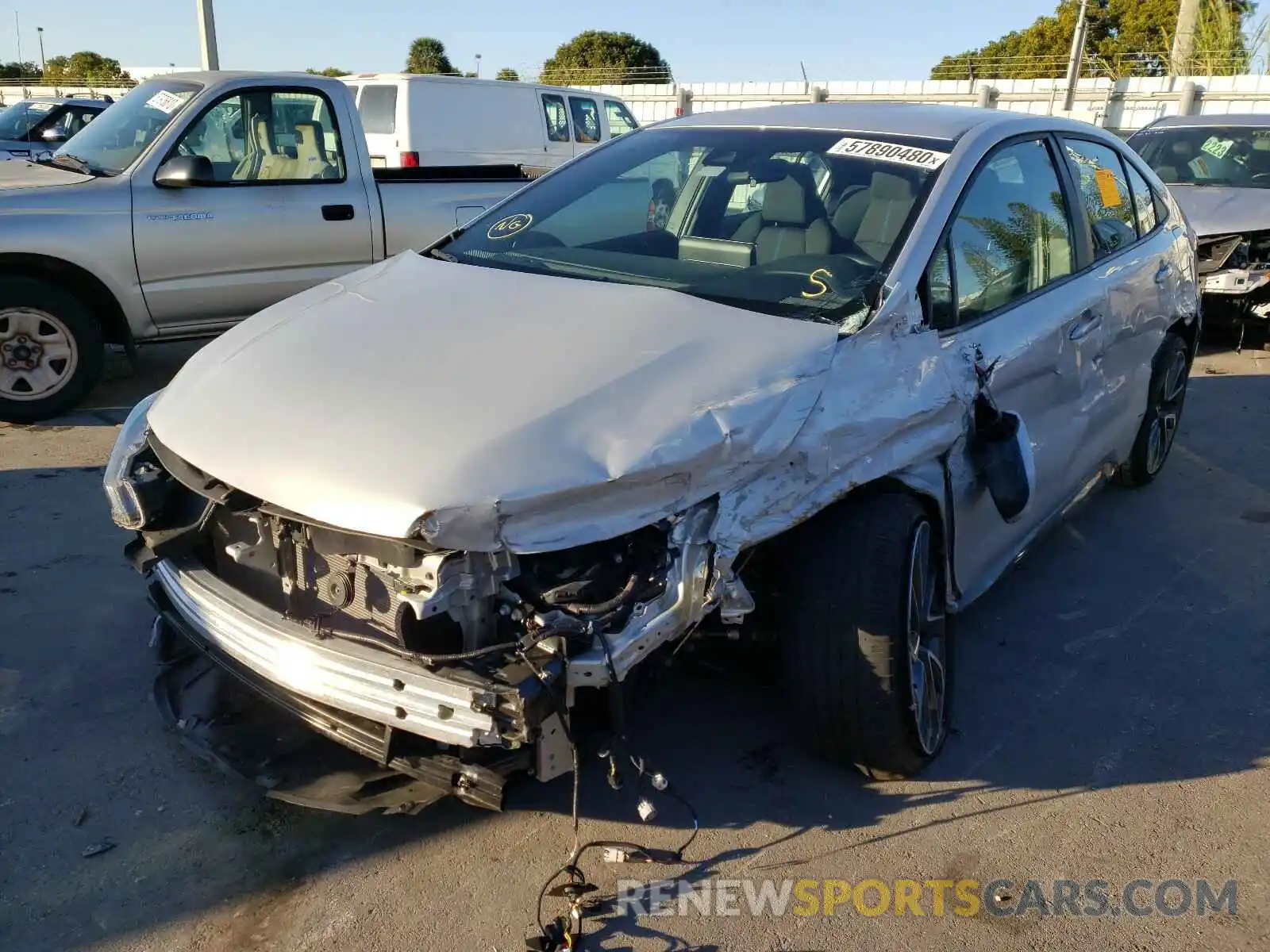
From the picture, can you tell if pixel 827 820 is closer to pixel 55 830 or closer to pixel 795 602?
pixel 795 602

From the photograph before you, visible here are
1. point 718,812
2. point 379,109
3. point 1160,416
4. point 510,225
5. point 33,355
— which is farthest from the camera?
point 379,109

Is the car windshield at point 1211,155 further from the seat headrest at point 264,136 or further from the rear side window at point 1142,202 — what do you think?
the seat headrest at point 264,136

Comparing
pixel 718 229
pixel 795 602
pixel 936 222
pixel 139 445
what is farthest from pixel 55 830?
pixel 936 222

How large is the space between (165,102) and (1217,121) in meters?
9.06

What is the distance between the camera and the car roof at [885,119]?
363cm

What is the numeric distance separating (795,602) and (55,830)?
2.02m

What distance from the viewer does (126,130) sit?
6523mm

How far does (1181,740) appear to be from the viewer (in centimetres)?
332

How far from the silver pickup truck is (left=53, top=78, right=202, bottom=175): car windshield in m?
0.01

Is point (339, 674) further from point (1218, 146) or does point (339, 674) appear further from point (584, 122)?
point (584, 122)

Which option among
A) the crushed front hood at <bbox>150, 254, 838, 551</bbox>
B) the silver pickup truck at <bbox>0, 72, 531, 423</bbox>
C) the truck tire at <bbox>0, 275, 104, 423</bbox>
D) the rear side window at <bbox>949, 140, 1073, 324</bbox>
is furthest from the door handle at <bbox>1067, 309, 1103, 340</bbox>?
the truck tire at <bbox>0, 275, 104, 423</bbox>

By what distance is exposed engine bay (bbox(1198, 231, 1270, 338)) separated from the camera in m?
8.20

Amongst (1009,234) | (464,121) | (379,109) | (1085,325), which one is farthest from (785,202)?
(379,109)

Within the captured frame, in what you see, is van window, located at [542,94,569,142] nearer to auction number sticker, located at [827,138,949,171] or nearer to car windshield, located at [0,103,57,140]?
car windshield, located at [0,103,57,140]
